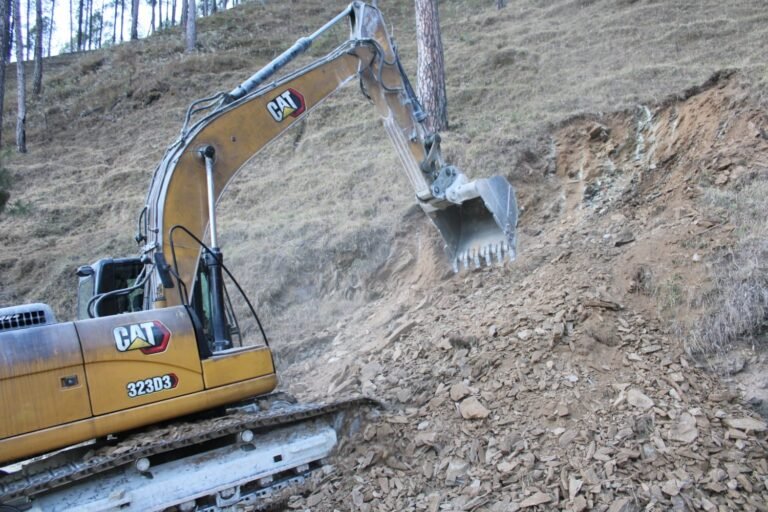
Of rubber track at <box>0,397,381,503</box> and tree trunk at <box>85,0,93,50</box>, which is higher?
tree trunk at <box>85,0,93,50</box>

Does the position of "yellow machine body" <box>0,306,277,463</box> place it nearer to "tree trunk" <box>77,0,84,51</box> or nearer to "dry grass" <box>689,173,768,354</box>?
"dry grass" <box>689,173,768,354</box>

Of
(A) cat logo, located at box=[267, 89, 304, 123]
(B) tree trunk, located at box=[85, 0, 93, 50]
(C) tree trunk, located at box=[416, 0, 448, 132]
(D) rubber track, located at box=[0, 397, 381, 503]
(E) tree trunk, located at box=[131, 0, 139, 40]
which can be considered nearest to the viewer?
(D) rubber track, located at box=[0, 397, 381, 503]

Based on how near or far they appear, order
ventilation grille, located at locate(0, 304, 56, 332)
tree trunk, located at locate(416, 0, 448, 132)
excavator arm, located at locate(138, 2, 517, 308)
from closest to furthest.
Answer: ventilation grille, located at locate(0, 304, 56, 332), excavator arm, located at locate(138, 2, 517, 308), tree trunk, located at locate(416, 0, 448, 132)

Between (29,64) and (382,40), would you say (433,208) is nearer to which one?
(382,40)

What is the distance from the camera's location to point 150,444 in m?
4.11

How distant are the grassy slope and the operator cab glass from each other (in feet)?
10.2

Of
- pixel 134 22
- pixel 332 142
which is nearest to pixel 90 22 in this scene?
pixel 134 22

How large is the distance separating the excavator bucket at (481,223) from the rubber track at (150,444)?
2.50 m

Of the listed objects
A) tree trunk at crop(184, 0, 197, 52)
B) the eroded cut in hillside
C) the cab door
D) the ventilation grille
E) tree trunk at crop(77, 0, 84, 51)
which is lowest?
the eroded cut in hillside

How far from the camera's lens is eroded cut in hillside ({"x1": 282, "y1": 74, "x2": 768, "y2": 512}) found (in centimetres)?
426

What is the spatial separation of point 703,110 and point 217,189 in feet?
21.9

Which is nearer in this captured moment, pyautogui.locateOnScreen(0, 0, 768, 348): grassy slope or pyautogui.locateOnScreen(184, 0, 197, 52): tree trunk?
pyautogui.locateOnScreen(0, 0, 768, 348): grassy slope

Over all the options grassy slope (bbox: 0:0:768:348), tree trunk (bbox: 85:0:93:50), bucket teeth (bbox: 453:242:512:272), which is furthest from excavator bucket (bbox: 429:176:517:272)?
tree trunk (bbox: 85:0:93:50)

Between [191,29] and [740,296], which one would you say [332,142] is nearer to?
[740,296]
